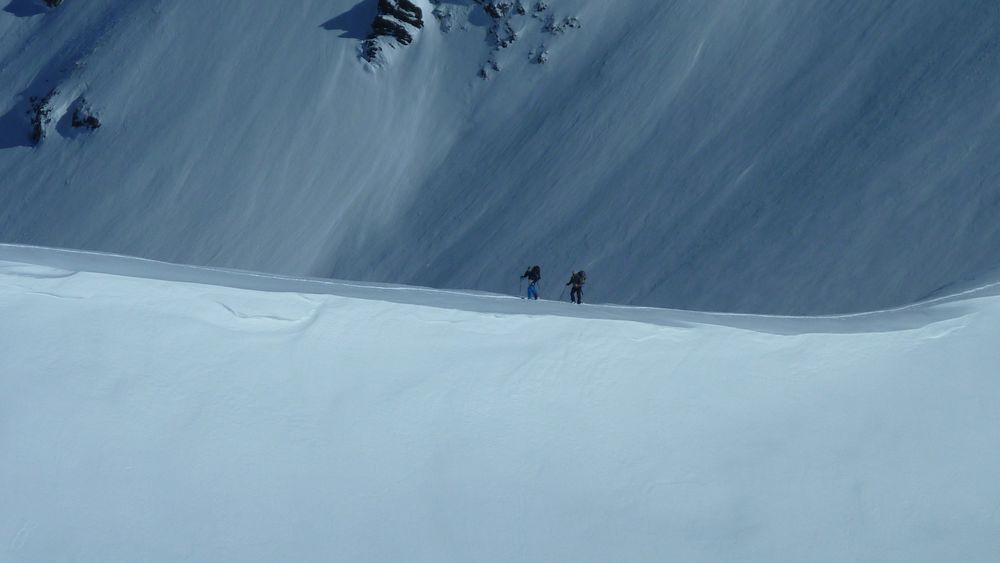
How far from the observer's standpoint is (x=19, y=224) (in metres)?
30.9

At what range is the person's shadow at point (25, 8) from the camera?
3597 centimetres

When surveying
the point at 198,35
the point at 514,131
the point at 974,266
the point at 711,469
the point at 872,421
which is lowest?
the point at 711,469

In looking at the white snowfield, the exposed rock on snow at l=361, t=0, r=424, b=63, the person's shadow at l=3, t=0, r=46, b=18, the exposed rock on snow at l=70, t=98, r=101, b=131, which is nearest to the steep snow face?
the person's shadow at l=3, t=0, r=46, b=18

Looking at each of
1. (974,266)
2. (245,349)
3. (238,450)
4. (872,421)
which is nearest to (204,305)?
(245,349)

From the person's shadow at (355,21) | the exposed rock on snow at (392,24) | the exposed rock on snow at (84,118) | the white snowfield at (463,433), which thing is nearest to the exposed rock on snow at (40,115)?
the exposed rock on snow at (84,118)

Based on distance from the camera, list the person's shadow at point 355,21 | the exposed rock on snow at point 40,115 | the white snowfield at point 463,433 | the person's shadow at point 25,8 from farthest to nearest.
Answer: the person's shadow at point 25,8
the exposed rock on snow at point 40,115
the person's shadow at point 355,21
the white snowfield at point 463,433

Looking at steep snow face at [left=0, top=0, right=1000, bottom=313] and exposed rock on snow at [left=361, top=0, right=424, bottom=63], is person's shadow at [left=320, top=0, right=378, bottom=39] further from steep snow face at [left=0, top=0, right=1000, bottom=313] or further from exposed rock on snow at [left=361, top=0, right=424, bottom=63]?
exposed rock on snow at [left=361, top=0, right=424, bottom=63]

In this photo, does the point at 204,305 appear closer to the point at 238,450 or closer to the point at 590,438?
the point at 238,450

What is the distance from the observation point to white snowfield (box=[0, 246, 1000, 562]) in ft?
22.5

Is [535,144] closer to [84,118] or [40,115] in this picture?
[84,118]

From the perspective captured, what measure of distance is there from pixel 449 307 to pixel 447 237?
56.3ft

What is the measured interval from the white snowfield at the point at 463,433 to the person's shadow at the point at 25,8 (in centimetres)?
3135

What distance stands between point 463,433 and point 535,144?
20.8 m

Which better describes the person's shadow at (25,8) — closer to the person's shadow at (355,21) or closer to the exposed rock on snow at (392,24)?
the person's shadow at (355,21)
